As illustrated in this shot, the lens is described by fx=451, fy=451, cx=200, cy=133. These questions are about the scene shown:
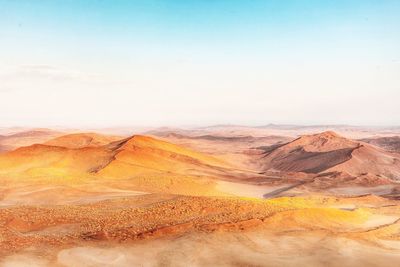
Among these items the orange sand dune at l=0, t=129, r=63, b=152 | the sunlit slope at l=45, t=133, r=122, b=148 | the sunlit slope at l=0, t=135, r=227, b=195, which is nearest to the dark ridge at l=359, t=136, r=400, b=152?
the sunlit slope at l=0, t=135, r=227, b=195

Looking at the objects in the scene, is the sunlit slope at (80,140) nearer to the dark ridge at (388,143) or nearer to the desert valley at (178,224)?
the desert valley at (178,224)

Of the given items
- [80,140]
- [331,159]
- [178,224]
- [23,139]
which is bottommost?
[23,139]

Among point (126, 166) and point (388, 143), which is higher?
point (126, 166)

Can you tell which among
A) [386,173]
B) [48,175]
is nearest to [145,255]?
[48,175]

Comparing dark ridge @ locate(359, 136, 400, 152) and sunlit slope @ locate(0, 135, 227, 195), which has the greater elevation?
sunlit slope @ locate(0, 135, 227, 195)

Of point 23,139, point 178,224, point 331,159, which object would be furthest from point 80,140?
point 178,224

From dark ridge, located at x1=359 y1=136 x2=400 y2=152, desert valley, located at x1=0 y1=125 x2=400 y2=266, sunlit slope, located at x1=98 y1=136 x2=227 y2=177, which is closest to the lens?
desert valley, located at x1=0 y1=125 x2=400 y2=266

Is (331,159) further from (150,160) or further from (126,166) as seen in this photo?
(126,166)

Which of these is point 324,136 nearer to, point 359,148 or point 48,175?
point 359,148

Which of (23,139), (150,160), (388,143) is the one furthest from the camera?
(23,139)

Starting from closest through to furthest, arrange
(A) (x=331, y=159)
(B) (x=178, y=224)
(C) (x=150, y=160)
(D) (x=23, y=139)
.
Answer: (B) (x=178, y=224)
(C) (x=150, y=160)
(A) (x=331, y=159)
(D) (x=23, y=139)

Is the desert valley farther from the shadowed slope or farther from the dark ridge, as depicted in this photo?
the dark ridge

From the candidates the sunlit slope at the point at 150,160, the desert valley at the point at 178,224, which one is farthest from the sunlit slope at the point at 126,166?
the desert valley at the point at 178,224
